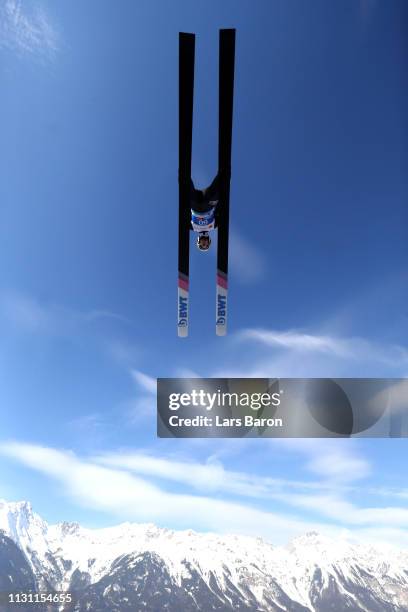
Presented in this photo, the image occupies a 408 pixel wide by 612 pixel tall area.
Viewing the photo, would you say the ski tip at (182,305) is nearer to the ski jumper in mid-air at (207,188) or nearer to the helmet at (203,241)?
the ski jumper in mid-air at (207,188)

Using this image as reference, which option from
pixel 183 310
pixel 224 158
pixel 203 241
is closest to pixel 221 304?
pixel 183 310

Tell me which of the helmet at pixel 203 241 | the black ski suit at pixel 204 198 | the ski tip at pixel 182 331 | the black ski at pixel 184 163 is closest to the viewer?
the black ski at pixel 184 163

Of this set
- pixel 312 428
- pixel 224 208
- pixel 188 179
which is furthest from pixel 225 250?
pixel 312 428

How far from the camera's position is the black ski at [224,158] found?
1228 centimetres

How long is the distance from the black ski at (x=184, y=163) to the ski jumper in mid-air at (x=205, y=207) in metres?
0.34

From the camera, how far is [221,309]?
18062 mm

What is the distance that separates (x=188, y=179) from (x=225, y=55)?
3.78m

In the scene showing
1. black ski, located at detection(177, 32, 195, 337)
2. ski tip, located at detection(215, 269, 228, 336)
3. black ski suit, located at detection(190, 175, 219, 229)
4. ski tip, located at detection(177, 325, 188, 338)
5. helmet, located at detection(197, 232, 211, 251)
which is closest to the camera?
black ski, located at detection(177, 32, 195, 337)

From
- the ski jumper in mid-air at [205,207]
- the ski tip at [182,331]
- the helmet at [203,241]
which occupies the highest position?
the ski jumper in mid-air at [205,207]

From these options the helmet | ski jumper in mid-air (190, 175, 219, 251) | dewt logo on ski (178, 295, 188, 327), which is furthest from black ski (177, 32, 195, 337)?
the helmet

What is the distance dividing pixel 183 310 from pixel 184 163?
6.41 m

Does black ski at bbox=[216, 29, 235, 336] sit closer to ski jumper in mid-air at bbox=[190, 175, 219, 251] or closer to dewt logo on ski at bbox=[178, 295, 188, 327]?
ski jumper in mid-air at bbox=[190, 175, 219, 251]

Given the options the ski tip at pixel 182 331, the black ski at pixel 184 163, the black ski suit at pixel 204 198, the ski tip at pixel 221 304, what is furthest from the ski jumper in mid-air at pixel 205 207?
Result: the ski tip at pixel 182 331

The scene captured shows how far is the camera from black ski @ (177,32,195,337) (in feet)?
40.2
